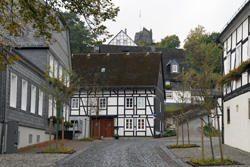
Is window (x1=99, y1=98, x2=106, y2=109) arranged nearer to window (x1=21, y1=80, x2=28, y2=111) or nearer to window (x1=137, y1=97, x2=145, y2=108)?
window (x1=137, y1=97, x2=145, y2=108)

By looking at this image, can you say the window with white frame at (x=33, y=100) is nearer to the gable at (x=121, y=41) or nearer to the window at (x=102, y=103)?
the window at (x=102, y=103)

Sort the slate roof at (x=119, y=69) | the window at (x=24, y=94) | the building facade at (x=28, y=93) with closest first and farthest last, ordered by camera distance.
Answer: the building facade at (x=28, y=93) → the window at (x=24, y=94) → the slate roof at (x=119, y=69)

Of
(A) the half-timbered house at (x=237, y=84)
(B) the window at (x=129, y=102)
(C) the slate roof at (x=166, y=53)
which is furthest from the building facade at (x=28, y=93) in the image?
(C) the slate roof at (x=166, y=53)

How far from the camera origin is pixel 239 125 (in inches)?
899

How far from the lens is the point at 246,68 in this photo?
68.7ft

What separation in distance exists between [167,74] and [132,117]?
28017 mm

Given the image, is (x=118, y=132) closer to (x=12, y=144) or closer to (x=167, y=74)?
(x=12, y=144)

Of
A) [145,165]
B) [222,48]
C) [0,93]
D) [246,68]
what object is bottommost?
[145,165]

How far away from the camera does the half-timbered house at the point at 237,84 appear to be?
70.0 feet

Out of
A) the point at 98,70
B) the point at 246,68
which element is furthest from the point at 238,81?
the point at 98,70

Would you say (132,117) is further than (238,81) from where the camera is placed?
Yes

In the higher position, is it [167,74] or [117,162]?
[167,74]

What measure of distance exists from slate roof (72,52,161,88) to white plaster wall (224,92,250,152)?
1799 cm

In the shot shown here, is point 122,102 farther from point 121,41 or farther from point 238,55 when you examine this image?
point 121,41
